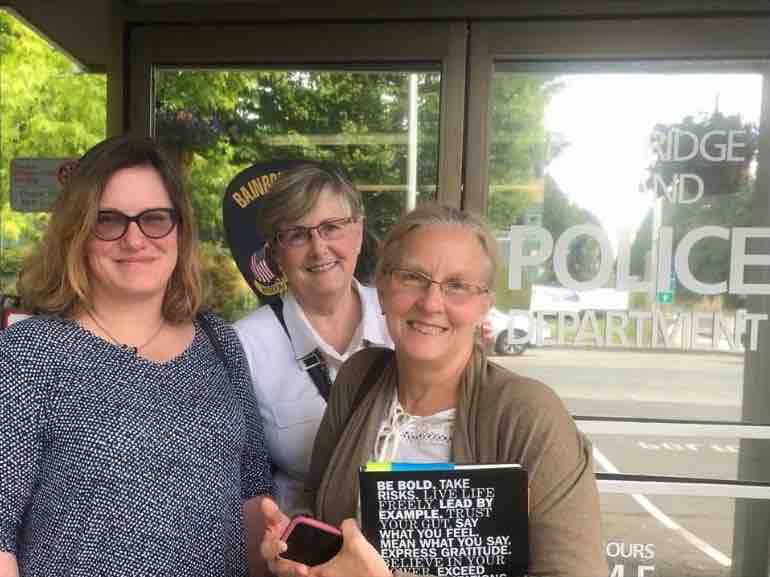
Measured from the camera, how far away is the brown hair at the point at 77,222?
1.36m

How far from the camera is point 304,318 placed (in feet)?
6.28

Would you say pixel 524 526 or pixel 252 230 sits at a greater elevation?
pixel 252 230

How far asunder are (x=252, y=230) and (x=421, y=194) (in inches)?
31.7

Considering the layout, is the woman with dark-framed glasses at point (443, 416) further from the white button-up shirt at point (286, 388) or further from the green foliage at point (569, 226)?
Answer: the green foliage at point (569, 226)

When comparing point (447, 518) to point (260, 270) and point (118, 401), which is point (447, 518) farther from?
point (260, 270)

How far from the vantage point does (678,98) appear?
9.10 ft

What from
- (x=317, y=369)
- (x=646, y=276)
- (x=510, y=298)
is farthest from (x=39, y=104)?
(x=646, y=276)

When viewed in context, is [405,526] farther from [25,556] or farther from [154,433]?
[25,556]

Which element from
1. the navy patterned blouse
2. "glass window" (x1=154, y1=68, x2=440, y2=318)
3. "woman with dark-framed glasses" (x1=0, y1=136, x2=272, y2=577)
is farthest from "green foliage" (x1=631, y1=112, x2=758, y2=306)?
the navy patterned blouse

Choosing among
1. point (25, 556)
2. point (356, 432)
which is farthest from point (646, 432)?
point (25, 556)

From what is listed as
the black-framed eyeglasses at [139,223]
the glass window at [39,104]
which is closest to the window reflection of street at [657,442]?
the black-framed eyeglasses at [139,223]

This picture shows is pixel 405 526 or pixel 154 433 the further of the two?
pixel 154 433

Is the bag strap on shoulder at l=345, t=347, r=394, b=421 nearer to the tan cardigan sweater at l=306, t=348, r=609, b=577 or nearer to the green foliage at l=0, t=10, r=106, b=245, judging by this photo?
the tan cardigan sweater at l=306, t=348, r=609, b=577

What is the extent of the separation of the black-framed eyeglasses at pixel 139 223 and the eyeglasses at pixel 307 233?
519 mm
